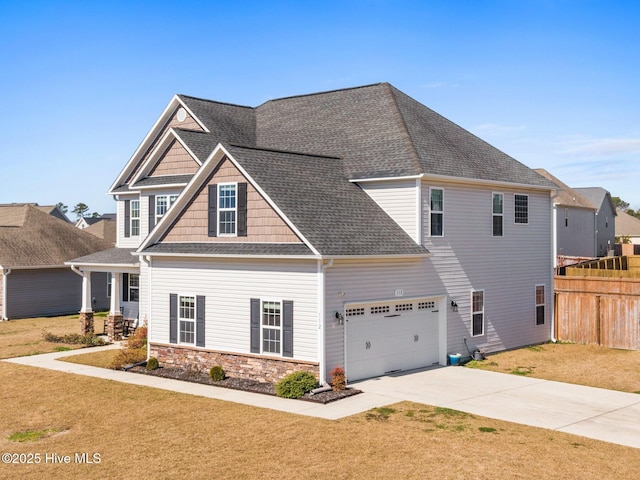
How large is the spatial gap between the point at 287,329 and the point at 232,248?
3.30m

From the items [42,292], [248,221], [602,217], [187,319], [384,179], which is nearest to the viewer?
[248,221]

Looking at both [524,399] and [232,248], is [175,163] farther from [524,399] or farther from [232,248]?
[524,399]

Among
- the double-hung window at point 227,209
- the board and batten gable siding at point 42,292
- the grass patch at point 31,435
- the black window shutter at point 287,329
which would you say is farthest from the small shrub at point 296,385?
the board and batten gable siding at point 42,292

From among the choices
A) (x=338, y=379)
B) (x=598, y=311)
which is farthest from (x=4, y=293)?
(x=598, y=311)

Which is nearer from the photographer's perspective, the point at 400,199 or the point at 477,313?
the point at 400,199

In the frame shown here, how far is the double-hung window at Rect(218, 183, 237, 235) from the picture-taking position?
21958 mm

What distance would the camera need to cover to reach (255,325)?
21.1 meters

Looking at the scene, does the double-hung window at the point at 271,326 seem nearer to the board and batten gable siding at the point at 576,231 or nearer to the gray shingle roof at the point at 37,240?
the gray shingle roof at the point at 37,240

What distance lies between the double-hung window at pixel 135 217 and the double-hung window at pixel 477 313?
53.1ft

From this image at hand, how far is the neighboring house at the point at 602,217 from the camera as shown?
226 ft

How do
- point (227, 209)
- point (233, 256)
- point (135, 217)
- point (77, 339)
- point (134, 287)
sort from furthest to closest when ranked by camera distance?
point (135, 217) < point (134, 287) < point (77, 339) < point (227, 209) < point (233, 256)

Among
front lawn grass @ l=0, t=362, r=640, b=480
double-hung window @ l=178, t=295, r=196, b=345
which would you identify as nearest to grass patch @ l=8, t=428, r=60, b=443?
front lawn grass @ l=0, t=362, r=640, b=480

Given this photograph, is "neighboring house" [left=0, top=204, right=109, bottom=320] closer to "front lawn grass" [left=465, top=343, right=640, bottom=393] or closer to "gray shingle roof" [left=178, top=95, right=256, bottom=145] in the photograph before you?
"gray shingle roof" [left=178, top=95, right=256, bottom=145]

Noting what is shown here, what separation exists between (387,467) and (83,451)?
253 inches
